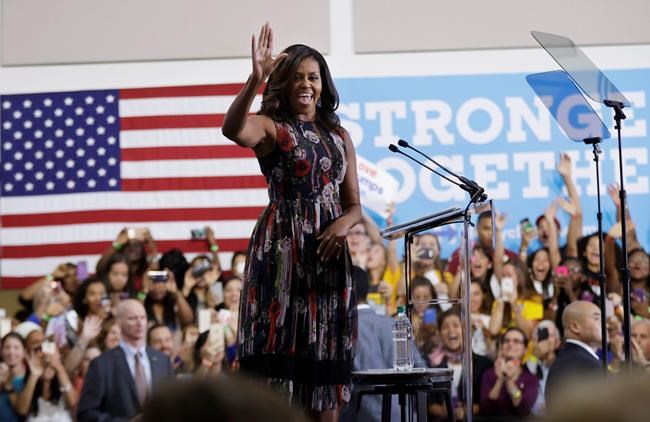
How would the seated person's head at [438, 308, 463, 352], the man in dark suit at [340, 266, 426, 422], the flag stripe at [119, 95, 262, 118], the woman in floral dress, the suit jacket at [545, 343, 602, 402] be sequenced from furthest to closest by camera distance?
the flag stripe at [119, 95, 262, 118] < the seated person's head at [438, 308, 463, 352] < the suit jacket at [545, 343, 602, 402] < the man in dark suit at [340, 266, 426, 422] < the woman in floral dress

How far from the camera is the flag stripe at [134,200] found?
7191 millimetres

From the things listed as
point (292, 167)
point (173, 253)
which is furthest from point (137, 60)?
point (292, 167)

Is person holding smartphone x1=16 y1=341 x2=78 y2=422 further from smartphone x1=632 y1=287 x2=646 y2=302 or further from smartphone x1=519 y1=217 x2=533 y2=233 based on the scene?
smartphone x1=632 y1=287 x2=646 y2=302

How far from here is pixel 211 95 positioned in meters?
7.27

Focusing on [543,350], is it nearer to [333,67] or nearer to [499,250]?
[499,250]

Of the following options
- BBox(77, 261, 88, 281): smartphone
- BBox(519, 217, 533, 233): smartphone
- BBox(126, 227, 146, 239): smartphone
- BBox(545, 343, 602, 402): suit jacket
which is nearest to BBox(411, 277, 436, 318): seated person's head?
BBox(519, 217, 533, 233): smartphone

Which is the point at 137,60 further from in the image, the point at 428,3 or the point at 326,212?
the point at 326,212

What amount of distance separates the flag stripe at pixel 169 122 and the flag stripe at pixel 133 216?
2.01 ft

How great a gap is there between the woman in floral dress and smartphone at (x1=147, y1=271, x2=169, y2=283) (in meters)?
4.05

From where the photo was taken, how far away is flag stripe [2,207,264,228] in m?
7.16

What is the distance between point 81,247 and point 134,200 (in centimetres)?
50

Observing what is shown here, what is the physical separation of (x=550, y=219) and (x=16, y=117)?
392 centimetres

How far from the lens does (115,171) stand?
721cm

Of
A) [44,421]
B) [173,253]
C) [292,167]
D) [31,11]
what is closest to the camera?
[292,167]
